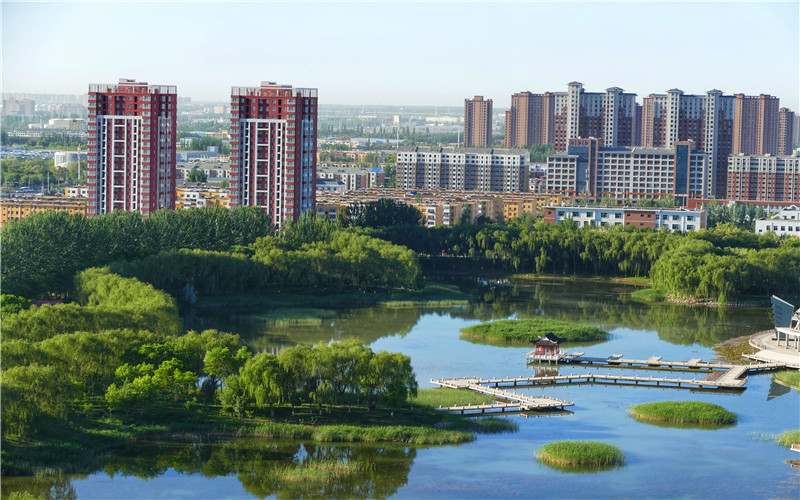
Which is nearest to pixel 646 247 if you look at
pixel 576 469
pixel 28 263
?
pixel 28 263

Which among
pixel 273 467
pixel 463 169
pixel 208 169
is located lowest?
pixel 273 467

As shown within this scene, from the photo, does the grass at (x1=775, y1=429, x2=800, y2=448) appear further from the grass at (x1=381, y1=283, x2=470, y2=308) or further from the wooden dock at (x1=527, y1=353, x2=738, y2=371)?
the grass at (x1=381, y1=283, x2=470, y2=308)

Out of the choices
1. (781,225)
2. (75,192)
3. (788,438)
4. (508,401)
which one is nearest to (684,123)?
(781,225)

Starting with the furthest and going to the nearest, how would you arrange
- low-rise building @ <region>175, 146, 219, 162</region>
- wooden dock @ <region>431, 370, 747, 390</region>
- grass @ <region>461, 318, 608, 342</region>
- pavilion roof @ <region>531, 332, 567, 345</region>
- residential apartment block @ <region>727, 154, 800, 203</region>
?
low-rise building @ <region>175, 146, 219, 162</region>
residential apartment block @ <region>727, 154, 800, 203</region>
grass @ <region>461, 318, 608, 342</region>
pavilion roof @ <region>531, 332, 567, 345</region>
wooden dock @ <region>431, 370, 747, 390</region>

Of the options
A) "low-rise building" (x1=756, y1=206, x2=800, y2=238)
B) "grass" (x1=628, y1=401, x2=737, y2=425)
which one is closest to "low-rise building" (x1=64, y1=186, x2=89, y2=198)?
"low-rise building" (x1=756, y1=206, x2=800, y2=238)

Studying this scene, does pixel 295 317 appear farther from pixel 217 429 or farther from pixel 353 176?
pixel 353 176

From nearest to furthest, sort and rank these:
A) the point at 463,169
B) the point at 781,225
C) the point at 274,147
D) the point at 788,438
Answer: the point at 788,438 → the point at 274,147 → the point at 781,225 → the point at 463,169
